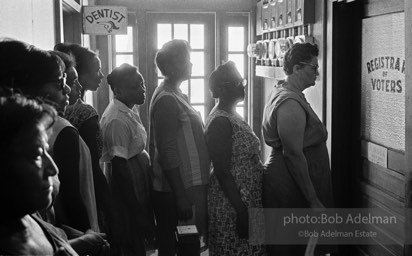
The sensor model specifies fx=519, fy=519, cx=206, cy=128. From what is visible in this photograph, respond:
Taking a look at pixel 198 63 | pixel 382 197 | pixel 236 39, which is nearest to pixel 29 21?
pixel 382 197

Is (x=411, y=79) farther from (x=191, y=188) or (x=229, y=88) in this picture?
(x=191, y=188)

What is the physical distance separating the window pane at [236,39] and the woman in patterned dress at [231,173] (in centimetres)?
318

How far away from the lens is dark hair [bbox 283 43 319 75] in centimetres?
275

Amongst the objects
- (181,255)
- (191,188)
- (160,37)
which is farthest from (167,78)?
(160,37)

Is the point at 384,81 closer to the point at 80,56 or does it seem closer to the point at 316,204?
the point at 316,204

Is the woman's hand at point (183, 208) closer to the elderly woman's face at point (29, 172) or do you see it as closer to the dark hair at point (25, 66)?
the dark hair at point (25, 66)

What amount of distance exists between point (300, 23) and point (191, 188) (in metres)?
1.74

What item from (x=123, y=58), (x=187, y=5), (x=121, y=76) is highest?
(x=187, y=5)

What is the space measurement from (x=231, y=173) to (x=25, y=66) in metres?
1.39

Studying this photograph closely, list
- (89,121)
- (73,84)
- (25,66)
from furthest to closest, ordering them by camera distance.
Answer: (89,121) → (73,84) → (25,66)

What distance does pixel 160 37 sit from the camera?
5664mm

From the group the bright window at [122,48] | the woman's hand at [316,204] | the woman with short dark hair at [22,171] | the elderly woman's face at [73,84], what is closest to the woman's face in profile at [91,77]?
the elderly woman's face at [73,84]

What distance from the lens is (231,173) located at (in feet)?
8.54

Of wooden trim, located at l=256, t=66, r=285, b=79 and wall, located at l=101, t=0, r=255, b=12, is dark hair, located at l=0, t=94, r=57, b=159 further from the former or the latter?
wall, located at l=101, t=0, r=255, b=12
